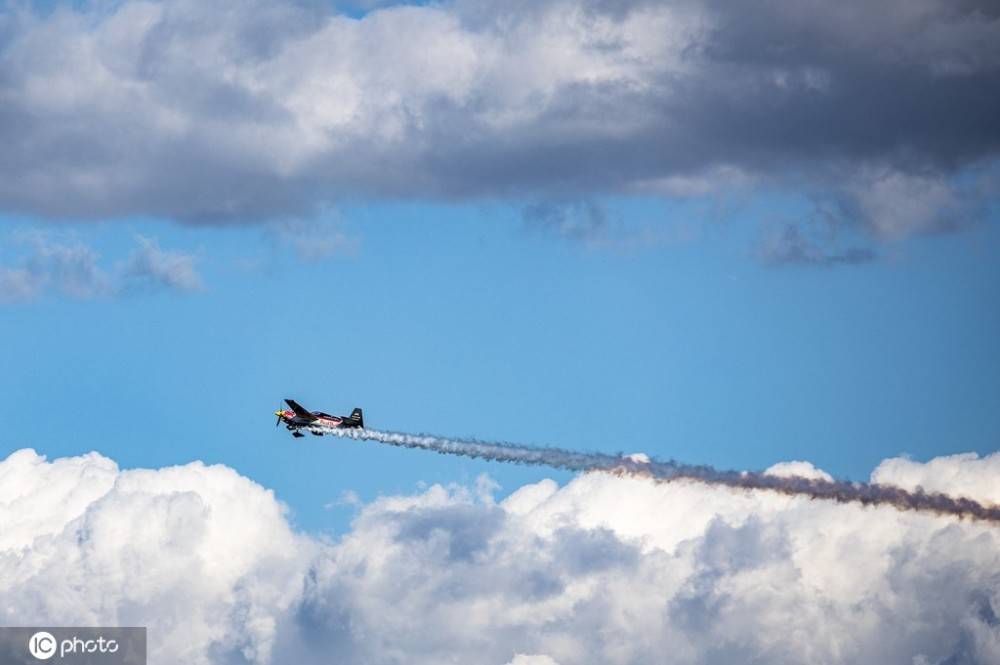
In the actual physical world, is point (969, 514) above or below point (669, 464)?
below

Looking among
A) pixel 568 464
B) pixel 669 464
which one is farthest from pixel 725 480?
pixel 568 464

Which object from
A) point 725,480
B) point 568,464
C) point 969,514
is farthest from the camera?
point 568,464

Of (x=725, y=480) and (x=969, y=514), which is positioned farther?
(x=725, y=480)

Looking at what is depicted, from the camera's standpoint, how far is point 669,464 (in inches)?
7618

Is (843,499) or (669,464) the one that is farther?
(669,464)

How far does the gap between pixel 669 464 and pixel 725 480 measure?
8.87 m

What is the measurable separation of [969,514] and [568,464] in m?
48.0

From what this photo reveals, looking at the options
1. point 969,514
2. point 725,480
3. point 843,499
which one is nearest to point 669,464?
point 725,480

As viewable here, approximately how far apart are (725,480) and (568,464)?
21.0 m

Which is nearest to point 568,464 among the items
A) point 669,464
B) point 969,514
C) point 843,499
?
point 669,464

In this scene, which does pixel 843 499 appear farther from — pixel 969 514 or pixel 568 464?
pixel 568 464

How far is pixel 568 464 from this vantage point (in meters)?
200

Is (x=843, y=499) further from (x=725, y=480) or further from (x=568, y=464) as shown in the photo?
(x=568, y=464)

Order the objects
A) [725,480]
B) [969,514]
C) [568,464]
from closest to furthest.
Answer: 1. [969,514]
2. [725,480]
3. [568,464]
